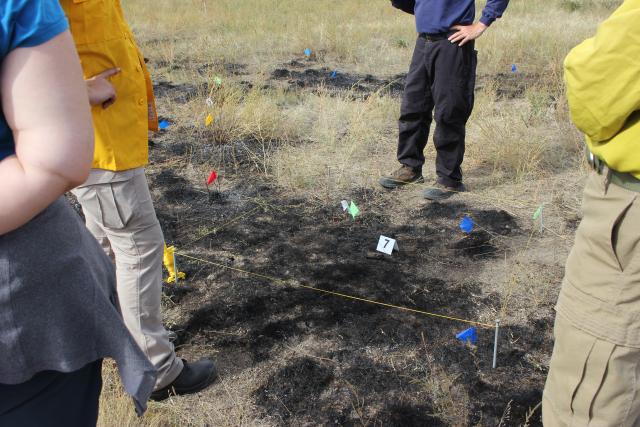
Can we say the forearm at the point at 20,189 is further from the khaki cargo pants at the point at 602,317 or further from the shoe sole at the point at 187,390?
the shoe sole at the point at 187,390

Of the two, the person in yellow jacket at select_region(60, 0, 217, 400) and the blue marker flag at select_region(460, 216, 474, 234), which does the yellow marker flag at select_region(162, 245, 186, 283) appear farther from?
the blue marker flag at select_region(460, 216, 474, 234)

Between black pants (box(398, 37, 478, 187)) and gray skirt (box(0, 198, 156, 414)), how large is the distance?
317cm

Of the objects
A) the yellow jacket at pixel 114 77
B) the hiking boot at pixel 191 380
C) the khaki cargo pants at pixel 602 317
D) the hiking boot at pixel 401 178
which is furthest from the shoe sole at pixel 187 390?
the hiking boot at pixel 401 178

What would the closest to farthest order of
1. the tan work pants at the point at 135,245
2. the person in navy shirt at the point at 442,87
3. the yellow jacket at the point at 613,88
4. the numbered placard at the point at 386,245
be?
the yellow jacket at the point at 613,88 → the tan work pants at the point at 135,245 → the numbered placard at the point at 386,245 → the person in navy shirt at the point at 442,87

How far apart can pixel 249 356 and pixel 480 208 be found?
214 centimetres

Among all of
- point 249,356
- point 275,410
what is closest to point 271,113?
point 249,356

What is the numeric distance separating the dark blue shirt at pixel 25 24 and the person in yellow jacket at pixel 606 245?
4.18 feet

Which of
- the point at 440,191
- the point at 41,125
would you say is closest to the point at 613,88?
the point at 41,125

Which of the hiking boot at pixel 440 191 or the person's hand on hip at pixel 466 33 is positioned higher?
the person's hand on hip at pixel 466 33

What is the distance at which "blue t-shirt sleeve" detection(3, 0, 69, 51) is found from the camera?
91 centimetres

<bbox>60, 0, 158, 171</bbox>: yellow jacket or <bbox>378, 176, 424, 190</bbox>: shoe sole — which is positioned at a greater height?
<bbox>60, 0, 158, 171</bbox>: yellow jacket

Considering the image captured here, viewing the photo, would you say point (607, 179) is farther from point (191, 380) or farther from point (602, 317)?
point (191, 380)

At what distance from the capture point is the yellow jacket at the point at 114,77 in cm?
176

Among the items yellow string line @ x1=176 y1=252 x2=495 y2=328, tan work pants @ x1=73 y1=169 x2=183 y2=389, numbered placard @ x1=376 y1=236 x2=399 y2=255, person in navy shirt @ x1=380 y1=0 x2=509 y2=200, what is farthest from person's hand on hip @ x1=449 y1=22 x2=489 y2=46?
tan work pants @ x1=73 y1=169 x2=183 y2=389
